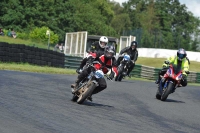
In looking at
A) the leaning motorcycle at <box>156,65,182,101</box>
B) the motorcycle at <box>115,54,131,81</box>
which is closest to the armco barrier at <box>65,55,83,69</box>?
the motorcycle at <box>115,54,131,81</box>

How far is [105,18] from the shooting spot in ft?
365

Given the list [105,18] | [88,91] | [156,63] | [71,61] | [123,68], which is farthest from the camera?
[105,18]

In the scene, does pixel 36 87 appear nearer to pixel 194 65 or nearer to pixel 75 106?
pixel 75 106

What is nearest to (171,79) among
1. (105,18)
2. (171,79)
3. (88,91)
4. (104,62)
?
(171,79)

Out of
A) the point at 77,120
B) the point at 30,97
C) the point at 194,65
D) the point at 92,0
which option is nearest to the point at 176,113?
the point at 30,97

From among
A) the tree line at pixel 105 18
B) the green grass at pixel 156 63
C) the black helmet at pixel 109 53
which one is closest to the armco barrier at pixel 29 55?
the black helmet at pixel 109 53

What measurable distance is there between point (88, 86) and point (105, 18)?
324 feet

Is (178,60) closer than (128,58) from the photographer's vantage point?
Yes

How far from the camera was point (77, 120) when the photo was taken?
392 inches

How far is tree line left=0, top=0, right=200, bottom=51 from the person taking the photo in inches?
2344

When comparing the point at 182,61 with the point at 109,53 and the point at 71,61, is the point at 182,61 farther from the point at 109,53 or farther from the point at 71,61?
the point at 71,61

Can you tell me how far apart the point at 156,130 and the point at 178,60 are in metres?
6.95

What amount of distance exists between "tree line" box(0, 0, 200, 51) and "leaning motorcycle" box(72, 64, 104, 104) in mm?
39153

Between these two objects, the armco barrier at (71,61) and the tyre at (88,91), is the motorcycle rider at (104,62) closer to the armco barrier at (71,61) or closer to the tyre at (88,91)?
the tyre at (88,91)
